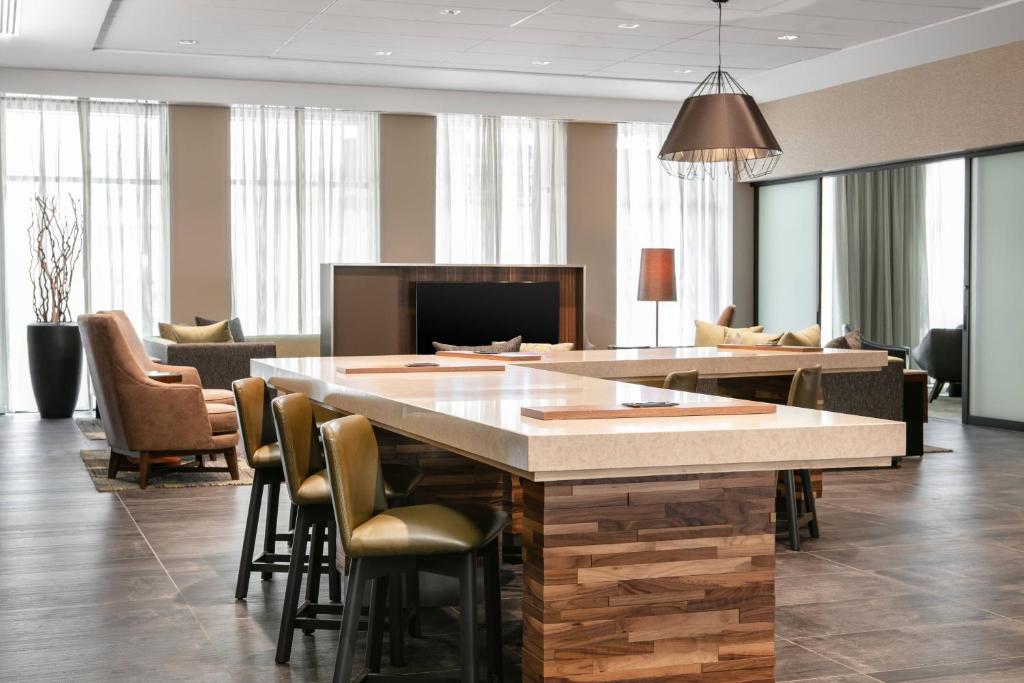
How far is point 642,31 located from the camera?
9.59 meters

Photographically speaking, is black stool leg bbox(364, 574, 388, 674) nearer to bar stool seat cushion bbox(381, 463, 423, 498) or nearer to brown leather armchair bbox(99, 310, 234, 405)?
bar stool seat cushion bbox(381, 463, 423, 498)

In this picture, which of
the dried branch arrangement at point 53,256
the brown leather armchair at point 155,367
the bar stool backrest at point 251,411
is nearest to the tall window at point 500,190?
the dried branch arrangement at point 53,256

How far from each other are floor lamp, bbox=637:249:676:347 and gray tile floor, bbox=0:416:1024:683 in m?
5.02

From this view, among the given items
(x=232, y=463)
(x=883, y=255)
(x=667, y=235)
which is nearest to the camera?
(x=232, y=463)

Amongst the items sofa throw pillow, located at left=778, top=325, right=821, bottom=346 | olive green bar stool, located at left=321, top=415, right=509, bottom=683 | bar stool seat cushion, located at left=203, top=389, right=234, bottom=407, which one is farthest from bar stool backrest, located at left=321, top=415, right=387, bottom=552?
sofa throw pillow, located at left=778, top=325, right=821, bottom=346

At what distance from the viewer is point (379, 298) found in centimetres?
1095

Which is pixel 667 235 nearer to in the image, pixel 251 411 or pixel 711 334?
pixel 711 334

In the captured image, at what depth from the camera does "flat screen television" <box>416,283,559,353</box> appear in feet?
36.2

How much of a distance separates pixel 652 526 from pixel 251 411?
1.90 m

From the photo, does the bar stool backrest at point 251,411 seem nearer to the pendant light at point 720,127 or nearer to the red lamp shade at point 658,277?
the pendant light at point 720,127

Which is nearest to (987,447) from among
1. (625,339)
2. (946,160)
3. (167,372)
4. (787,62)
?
(946,160)

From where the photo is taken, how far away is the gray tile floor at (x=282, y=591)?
3818mm

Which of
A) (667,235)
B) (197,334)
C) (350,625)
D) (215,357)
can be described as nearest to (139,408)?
(215,357)

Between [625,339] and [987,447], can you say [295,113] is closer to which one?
[625,339]
